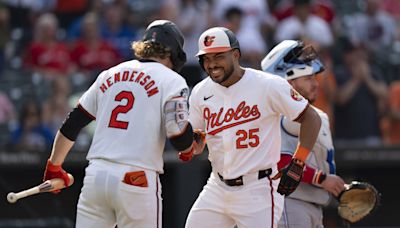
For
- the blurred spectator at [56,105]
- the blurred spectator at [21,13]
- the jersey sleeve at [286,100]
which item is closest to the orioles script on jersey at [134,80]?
the jersey sleeve at [286,100]

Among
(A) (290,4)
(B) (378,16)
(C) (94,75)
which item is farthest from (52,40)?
(B) (378,16)

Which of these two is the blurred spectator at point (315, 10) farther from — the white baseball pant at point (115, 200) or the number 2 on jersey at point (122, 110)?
the white baseball pant at point (115, 200)

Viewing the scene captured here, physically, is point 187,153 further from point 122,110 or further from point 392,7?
point 392,7

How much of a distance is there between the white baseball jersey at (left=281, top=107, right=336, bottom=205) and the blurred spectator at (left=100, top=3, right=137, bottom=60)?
6016 millimetres

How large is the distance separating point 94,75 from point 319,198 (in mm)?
5770

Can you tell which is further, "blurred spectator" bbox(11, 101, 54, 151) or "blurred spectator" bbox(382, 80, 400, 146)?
"blurred spectator" bbox(382, 80, 400, 146)

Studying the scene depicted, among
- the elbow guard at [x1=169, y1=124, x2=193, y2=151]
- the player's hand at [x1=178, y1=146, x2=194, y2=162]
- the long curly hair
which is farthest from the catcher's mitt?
the long curly hair

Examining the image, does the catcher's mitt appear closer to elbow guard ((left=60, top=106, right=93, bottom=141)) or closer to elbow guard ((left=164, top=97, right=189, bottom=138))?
elbow guard ((left=164, top=97, right=189, bottom=138))

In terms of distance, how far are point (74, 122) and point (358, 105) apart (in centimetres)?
628

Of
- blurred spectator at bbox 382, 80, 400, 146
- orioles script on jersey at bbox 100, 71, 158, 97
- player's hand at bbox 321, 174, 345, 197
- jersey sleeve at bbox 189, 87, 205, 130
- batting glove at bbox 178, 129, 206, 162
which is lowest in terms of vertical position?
blurred spectator at bbox 382, 80, 400, 146

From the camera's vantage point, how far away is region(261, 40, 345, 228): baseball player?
706cm

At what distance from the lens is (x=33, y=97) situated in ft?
40.3

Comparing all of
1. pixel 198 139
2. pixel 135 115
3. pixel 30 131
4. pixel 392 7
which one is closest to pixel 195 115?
pixel 198 139

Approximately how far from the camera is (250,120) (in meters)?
6.52
